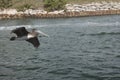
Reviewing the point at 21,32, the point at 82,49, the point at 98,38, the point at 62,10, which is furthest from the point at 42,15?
the point at 21,32

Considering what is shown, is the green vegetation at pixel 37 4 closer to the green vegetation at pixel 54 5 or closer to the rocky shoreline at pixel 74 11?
the green vegetation at pixel 54 5

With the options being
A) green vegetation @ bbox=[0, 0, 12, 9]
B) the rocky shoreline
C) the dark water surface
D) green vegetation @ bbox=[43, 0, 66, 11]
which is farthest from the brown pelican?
green vegetation @ bbox=[0, 0, 12, 9]

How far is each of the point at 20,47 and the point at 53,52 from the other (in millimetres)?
7205

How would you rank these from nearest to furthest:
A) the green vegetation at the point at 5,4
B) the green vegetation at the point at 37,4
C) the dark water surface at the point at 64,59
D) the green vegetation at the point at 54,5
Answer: the dark water surface at the point at 64,59 → the green vegetation at the point at 54,5 → the green vegetation at the point at 37,4 → the green vegetation at the point at 5,4

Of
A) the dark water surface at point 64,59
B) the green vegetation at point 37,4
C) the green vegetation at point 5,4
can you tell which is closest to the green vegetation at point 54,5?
the green vegetation at point 37,4

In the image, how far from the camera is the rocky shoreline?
8969 cm

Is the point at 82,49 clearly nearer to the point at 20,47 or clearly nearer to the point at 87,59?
the point at 87,59

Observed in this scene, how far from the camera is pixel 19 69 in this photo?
2677 cm

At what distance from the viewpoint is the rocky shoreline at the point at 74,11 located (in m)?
89.7

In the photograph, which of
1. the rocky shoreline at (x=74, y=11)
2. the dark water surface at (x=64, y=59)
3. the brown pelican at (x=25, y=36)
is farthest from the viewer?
the rocky shoreline at (x=74, y=11)

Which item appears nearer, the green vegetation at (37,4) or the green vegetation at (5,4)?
the green vegetation at (37,4)

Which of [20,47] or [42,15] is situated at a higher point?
[20,47]

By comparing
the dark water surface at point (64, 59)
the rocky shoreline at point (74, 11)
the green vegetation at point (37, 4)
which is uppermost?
the dark water surface at point (64, 59)

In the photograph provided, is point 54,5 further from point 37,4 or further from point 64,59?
point 64,59
